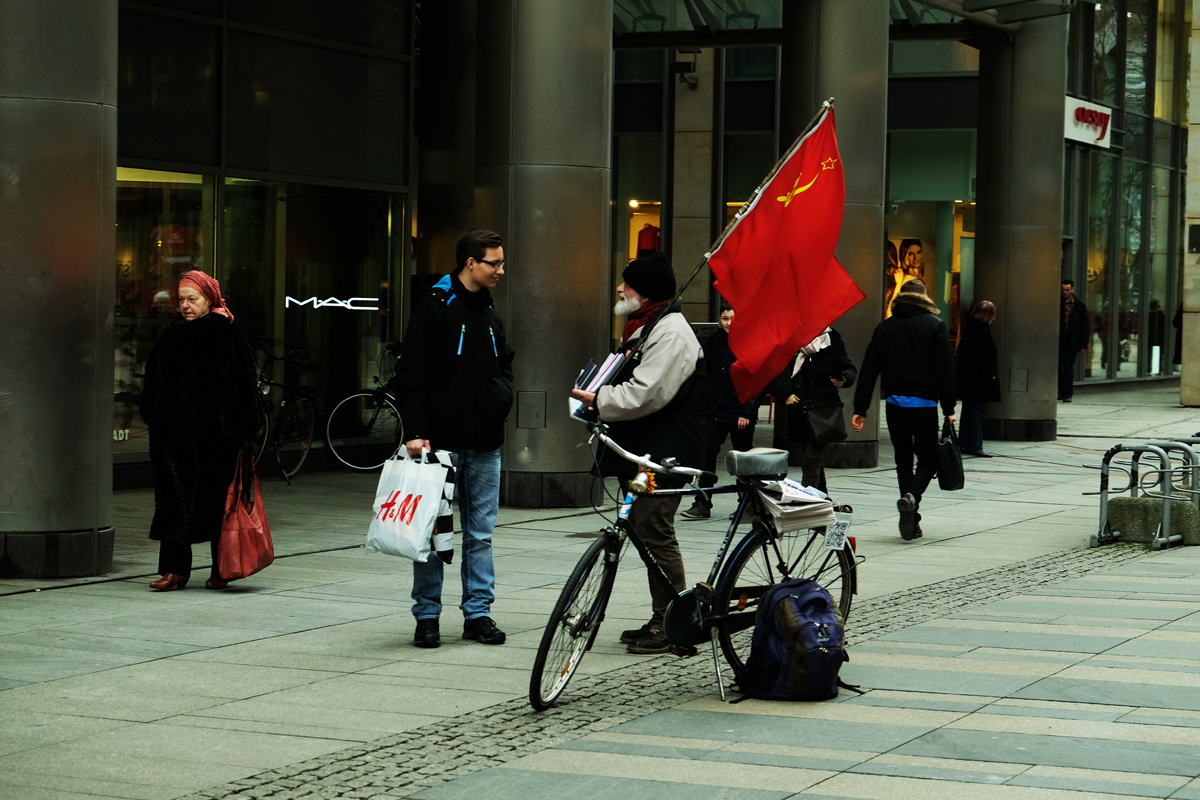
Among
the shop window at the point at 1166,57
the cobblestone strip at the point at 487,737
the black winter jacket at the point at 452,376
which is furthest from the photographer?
the shop window at the point at 1166,57

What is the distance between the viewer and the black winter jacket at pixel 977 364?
61.4 ft

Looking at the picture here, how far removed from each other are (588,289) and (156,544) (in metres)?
3.88

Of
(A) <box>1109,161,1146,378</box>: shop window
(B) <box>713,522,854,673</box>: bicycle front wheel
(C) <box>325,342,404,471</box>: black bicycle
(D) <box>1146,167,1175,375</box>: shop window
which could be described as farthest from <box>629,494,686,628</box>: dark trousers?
(D) <box>1146,167,1175,375</box>: shop window

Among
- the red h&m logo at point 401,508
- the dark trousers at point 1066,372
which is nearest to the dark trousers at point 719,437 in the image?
the red h&m logo at point 401,508

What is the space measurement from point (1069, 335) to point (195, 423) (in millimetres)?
20811

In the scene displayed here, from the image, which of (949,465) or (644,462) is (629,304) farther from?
(949,465)

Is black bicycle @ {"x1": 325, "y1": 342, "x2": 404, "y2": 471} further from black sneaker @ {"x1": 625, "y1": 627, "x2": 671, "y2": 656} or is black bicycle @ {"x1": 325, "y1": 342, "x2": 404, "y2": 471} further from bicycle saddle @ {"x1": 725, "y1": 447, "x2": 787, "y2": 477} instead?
bicycle saddle @ {"x1": 725, "y1": 447, "x2": 787, "y2": 477}

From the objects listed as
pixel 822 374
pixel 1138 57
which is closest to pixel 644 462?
pixel 822 374

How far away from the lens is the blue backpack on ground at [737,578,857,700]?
6473mm

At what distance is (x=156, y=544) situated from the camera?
10.9 metres

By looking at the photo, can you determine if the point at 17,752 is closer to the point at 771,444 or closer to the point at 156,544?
the point at 156,544

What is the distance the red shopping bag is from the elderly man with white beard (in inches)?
103

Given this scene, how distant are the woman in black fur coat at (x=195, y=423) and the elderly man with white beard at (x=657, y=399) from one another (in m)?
2.67

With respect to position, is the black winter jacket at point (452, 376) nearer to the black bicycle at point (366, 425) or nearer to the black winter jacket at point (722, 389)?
the black winter jacket at point (722, 389)
